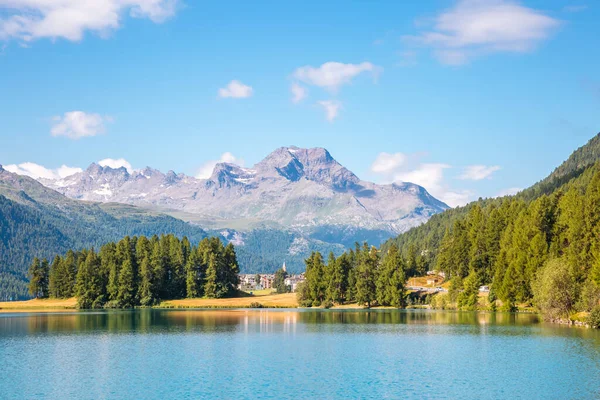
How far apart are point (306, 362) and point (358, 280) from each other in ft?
378

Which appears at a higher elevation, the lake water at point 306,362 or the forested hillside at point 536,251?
the forested hillside at point 536,251

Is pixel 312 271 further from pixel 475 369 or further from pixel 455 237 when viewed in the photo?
pixel 475 369

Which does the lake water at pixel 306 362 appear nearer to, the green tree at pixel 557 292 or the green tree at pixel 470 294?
the green tree at pixel 557 292

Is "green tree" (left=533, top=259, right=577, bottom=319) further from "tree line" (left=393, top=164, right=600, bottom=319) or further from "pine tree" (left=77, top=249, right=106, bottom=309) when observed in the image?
"pine tree" (left=77, top=249, right=106, bottom=309)

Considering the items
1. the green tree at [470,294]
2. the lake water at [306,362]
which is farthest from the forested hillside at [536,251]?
the lake water at [306,362]

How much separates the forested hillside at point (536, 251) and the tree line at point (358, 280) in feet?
52.6

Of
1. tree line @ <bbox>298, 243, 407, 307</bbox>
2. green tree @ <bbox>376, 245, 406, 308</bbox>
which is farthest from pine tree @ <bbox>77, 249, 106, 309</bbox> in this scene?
green tree @ <bbox>376, 245, 406, 308</bbox>

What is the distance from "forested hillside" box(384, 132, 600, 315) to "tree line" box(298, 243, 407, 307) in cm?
1604

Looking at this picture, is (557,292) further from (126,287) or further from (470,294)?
(126,287)

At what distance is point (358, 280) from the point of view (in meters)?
183

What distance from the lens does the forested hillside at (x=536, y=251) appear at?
107 metres

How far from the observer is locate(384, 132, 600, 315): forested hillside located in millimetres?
106562

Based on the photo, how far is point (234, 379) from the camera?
58.7 meters

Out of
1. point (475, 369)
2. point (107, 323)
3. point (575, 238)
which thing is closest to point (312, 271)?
point (107, 323)
